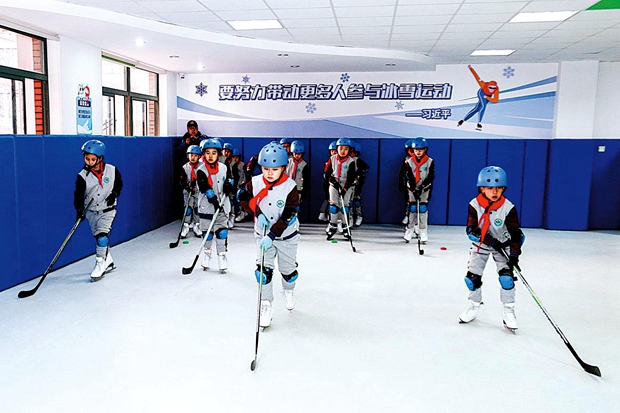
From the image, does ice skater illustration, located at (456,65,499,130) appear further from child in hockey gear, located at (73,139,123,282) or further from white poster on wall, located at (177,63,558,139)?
child in hockey gear, located at (73,139,123,282)

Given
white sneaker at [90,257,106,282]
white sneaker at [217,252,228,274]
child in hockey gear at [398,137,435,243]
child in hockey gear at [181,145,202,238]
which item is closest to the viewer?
white sneaker at [90,257,106,282]

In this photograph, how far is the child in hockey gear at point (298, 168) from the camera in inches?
340

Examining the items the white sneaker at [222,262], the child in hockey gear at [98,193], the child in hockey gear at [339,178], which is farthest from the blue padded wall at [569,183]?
the child in hockey gear at [98,193]

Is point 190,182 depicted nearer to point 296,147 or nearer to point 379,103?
point 296,147

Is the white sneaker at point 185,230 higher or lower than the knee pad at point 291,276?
lower

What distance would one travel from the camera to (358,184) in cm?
855

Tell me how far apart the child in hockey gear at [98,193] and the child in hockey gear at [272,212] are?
1.99 metres

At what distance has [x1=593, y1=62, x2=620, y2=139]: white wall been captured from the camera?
9.52 m

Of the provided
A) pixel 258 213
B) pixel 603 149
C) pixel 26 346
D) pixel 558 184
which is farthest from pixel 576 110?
pixel 26 346

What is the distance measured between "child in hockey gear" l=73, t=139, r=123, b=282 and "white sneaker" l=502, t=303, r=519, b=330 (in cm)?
417

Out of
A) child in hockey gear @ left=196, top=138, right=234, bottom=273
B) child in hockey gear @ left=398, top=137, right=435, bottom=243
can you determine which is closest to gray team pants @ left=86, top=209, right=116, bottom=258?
child in hockey gear @ left=196, top=138, right=234, bottom=273

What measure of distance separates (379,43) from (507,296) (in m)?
5.06

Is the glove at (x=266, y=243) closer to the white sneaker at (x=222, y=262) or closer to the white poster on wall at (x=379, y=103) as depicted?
the white sneaker at (x=222, y=262)

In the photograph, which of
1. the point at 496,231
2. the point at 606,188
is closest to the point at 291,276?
the point at 496,231
